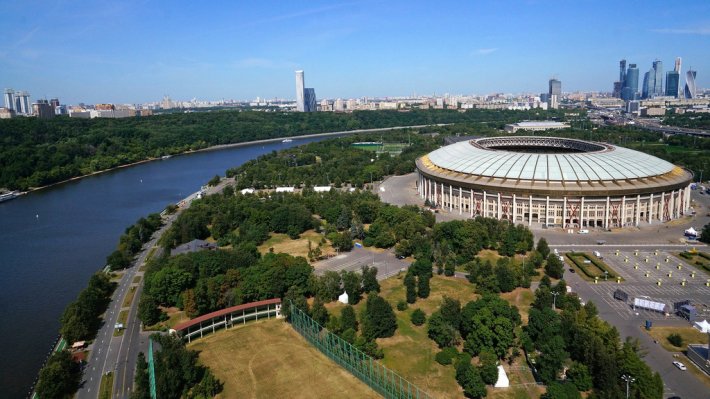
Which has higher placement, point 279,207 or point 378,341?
point 279,207

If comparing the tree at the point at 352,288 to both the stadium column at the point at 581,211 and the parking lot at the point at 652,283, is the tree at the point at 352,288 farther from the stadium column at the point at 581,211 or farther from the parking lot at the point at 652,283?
the stadium column at the point at 581,211

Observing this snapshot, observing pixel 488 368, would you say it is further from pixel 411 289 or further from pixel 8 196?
pixel 8 196

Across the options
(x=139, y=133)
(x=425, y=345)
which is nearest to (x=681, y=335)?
(x=425, y=345)

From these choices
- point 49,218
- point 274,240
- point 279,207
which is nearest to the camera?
point 274,240

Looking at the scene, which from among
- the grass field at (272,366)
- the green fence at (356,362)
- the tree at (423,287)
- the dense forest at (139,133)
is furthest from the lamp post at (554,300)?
the dense forest at (139,133)

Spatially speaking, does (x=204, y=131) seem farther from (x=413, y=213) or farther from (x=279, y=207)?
(x=413, y=213)

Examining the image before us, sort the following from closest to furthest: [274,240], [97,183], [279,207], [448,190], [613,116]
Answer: [274,240] < [279,207] < [448,190] < [97,183] < [613,116]

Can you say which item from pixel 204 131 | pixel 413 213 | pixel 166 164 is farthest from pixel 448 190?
pixel 204 131
